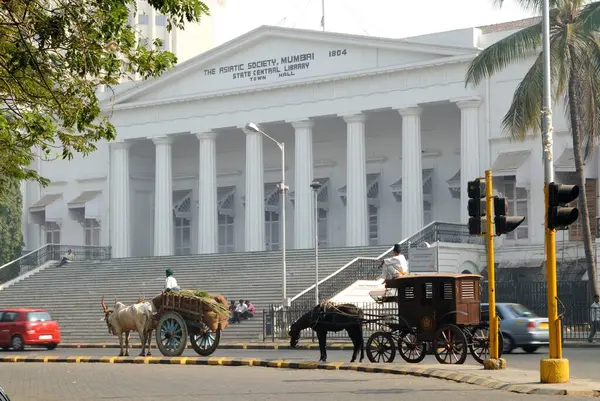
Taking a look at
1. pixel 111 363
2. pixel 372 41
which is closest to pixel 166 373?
pixel 111 363

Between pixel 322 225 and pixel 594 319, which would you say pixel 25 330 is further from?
pixel 322 225

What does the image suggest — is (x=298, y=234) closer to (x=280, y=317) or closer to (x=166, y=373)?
(x=280, y=317)

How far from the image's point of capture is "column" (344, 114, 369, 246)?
5547cm

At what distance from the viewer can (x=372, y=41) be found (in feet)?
182

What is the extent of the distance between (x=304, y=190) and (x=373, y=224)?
5660 millimetres

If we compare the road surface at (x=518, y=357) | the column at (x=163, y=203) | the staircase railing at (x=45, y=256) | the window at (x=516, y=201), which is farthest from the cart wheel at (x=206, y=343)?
the column at (x=163, y=203)

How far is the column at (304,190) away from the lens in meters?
57.1

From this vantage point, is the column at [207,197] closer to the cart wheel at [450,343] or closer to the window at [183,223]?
the window at [183,223]

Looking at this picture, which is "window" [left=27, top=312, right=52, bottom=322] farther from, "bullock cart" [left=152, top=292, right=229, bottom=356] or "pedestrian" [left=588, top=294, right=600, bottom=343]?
"pedestrian" [left=588, top=294, right=600, bottom=343]

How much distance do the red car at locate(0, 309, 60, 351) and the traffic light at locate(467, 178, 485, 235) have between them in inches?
808

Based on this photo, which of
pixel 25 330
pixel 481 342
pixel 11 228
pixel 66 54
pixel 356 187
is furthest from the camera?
pixel 11 228

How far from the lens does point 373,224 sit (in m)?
61.8

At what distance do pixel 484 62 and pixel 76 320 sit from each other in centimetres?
1911

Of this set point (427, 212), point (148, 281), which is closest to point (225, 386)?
point (148, 281)
